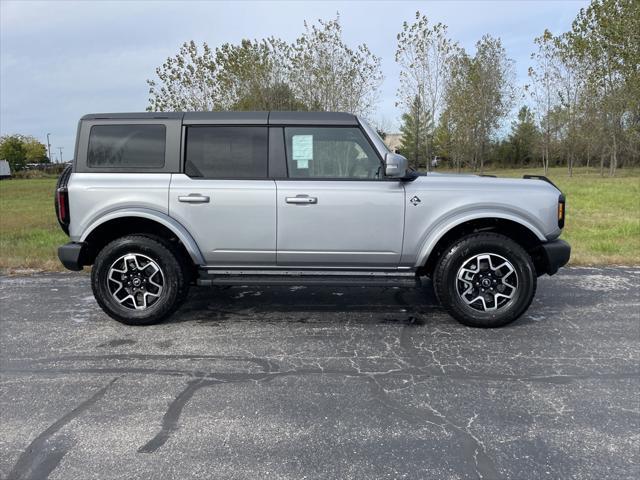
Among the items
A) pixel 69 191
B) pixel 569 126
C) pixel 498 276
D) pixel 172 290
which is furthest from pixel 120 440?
pixel 569 126

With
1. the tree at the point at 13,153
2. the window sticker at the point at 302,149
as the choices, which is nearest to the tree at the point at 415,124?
the window sticker at the point at 302,149

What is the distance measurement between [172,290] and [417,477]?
2925mm

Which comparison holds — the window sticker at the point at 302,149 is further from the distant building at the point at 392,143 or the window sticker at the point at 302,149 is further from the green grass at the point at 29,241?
the green grass at the point at 29,241

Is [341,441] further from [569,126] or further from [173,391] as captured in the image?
[569,126]

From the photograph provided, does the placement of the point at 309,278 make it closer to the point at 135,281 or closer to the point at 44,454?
the point at 135,281

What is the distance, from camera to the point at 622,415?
2945 millimetres

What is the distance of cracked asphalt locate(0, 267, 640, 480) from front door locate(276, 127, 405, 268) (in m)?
0.67

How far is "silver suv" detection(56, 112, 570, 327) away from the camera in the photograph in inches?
175

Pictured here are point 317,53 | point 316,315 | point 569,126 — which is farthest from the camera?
point 569,126

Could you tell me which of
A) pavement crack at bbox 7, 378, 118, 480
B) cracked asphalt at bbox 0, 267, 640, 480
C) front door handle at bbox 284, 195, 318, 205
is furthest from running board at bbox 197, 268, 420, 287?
pavement crack at bbox 7, 378, 118, 480

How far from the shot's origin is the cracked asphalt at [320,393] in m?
2.50

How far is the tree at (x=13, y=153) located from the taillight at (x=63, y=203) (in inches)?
2898

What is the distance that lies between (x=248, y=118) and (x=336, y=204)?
117 cm

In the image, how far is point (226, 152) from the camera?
4.62 metres
